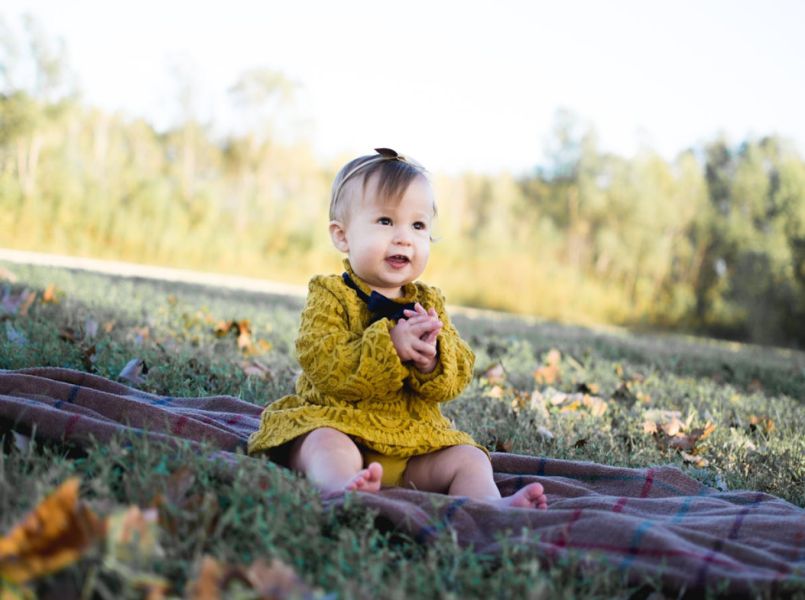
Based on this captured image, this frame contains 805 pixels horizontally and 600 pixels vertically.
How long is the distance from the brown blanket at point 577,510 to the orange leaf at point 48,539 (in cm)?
71

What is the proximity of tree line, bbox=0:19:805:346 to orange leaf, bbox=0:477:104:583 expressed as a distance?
48.3 ft

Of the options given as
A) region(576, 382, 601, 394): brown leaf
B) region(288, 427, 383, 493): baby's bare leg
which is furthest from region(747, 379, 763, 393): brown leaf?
region(288, 427, 383, 493): baby's bare leg

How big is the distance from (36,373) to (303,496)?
143 cm

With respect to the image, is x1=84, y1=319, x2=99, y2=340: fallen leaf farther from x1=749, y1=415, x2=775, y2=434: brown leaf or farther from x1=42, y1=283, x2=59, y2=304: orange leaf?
x1=749, y1=415, x2=775, y2=434: brown leaf

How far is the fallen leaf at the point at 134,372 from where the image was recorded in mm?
3221

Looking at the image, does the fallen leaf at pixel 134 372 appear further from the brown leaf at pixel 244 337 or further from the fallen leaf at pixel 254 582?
the fallen leaf at pixel 254 582

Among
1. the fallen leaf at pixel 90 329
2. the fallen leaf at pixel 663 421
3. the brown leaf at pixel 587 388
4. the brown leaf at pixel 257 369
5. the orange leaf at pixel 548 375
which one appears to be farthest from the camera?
the orange leaf at pixel 548 375

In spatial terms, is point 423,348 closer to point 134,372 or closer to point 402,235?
point 402,235

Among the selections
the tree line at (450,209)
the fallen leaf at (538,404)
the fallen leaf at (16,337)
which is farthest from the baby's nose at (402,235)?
the tree line at (450,209)

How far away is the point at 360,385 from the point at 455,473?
→ 15.3 inches

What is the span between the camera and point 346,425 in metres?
2.26

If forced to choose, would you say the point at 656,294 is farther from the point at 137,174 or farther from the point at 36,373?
the point at 36,373

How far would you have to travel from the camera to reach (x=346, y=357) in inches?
89.4

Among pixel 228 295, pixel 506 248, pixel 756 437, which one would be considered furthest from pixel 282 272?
pixel 756 437
